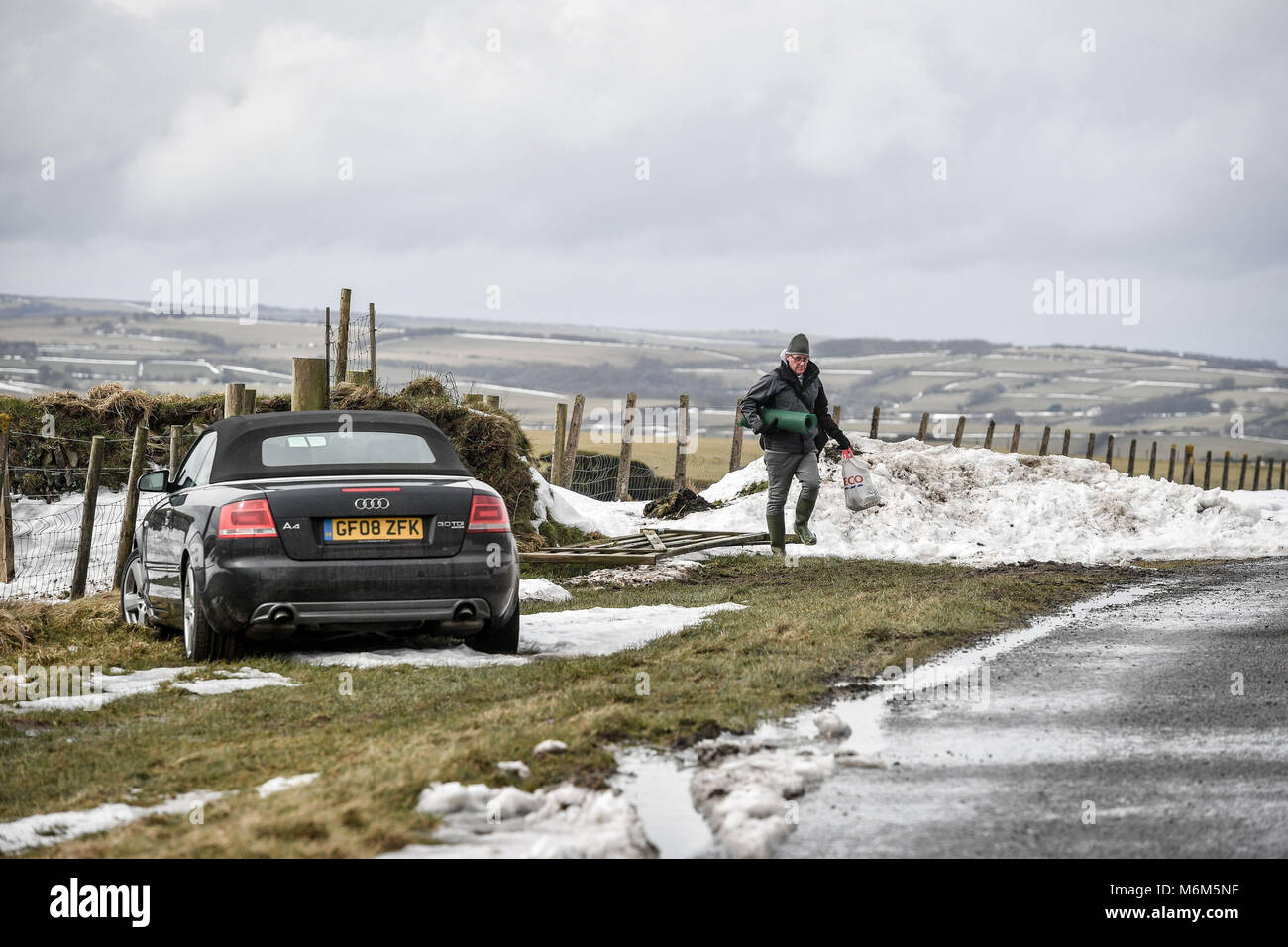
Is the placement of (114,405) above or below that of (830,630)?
above

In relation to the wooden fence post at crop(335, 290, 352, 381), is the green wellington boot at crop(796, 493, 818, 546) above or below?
below

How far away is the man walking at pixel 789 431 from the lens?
590 inches

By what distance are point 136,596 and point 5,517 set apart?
A: 15.4 ft

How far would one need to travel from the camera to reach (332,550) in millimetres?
8008

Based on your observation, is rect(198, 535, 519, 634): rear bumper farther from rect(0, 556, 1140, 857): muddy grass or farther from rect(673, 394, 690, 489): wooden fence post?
rect(673, 394, 690, 489): wooden fence post

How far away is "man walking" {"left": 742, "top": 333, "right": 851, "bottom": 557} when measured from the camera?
15.0 m

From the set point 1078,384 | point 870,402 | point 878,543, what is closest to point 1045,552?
point 878,543

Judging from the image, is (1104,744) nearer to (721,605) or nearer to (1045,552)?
(721,605)

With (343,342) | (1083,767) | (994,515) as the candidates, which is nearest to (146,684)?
(1083,767)

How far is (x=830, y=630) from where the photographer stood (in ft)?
30.8

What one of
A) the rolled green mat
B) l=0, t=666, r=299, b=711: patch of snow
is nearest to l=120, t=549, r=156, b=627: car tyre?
l=0, t=666, r=299, b=711: patch of snow

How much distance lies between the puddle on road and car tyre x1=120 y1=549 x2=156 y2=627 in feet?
17.7
